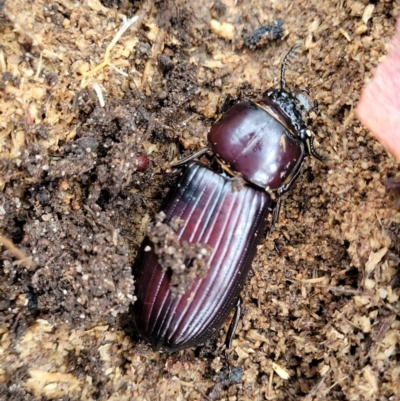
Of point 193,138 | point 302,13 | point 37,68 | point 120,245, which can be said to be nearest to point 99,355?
point 120,245

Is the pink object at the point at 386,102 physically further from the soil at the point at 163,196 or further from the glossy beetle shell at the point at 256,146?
the glossy beetle shell at the point at 256,146

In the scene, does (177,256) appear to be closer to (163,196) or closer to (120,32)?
(163,196)

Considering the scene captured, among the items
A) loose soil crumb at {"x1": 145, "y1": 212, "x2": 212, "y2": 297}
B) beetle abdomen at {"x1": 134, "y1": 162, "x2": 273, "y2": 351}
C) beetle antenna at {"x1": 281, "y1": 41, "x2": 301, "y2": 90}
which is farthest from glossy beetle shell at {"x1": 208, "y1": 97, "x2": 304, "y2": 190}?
loose soil crumb at {"x1": 145, "y1": 212, "x2": 212, "y2": 297}

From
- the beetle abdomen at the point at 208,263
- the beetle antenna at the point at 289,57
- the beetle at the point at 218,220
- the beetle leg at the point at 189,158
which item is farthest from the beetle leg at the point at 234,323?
the beetle antenna at the point at 289,57

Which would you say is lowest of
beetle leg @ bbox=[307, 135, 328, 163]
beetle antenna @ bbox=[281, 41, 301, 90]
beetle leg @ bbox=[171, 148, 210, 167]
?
beetle leg @ bbox=[171, 148, 210, 167]

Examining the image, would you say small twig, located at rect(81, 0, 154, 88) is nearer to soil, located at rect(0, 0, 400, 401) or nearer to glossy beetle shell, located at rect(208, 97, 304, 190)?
soil, located at rect(0, 0, 400, 401)
